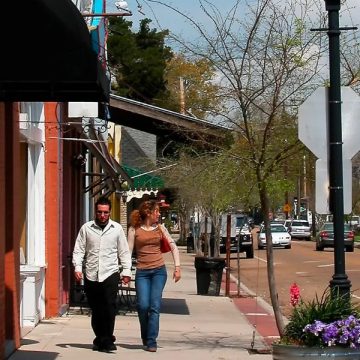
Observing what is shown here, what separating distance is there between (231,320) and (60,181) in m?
3.68

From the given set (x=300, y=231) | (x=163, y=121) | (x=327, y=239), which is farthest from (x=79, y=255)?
(x=300, y=231)

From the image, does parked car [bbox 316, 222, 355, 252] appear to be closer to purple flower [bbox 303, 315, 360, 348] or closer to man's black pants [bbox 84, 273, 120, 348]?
man's black pants [bbox 84, 273, 120, 348]

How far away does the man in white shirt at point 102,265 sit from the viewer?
34.4 feet

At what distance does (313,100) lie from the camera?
29.1ft

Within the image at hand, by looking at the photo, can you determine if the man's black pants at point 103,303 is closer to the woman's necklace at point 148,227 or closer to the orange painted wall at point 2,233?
the woman's necklace at point 148,227

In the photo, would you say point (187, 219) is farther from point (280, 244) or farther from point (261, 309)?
point (261, 309)

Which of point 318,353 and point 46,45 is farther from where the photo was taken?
point 318,353

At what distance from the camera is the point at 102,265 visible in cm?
1048

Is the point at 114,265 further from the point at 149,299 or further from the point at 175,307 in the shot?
the point at 175,307

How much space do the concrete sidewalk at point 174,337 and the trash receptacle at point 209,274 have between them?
7.80 ft

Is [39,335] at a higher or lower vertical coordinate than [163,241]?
lower

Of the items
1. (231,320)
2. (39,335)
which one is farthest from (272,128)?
(231,320)

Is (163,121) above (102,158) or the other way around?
above

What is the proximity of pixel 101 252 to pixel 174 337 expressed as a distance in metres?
2.54
